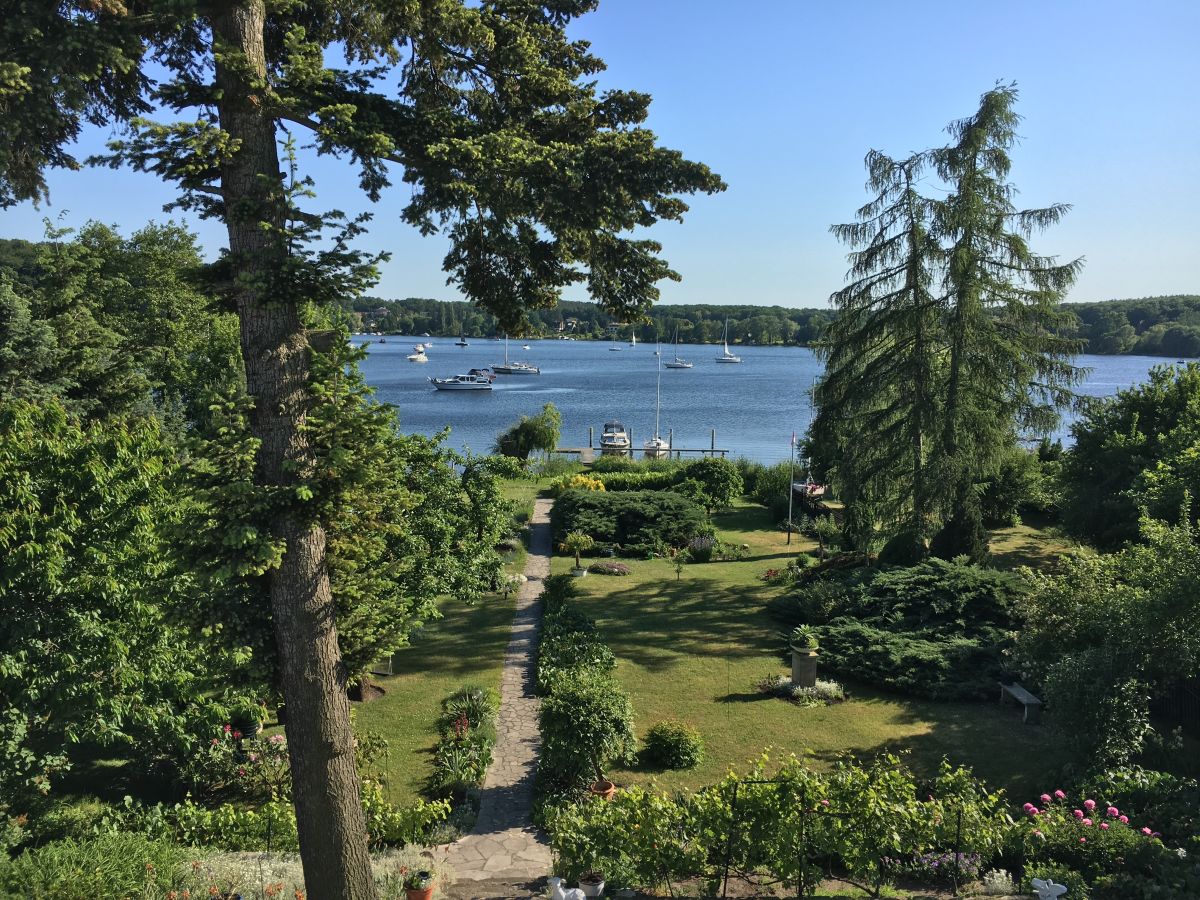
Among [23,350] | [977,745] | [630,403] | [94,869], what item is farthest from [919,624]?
[630,403]

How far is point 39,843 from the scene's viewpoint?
358 inches

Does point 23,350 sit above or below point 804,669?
above

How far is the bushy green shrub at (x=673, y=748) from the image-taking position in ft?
38.7

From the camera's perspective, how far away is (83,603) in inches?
362

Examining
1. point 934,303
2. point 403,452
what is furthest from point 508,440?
point 403,452

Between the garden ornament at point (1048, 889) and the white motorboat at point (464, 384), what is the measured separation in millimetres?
88242

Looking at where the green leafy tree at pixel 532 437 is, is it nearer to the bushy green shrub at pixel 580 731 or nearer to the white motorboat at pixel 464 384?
the bushy green shrub at pixel 580 731

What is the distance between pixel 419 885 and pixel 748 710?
7.50 m

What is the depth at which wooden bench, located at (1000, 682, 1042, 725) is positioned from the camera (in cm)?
1329

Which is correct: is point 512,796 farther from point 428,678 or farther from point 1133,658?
point 1133,658

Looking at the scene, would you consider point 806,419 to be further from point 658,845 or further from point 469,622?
point 658,845

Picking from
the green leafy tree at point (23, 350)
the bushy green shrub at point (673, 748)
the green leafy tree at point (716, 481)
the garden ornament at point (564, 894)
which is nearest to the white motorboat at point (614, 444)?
the green leafy tree at point (716, 481)

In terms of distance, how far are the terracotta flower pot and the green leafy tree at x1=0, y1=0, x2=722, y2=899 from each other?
4461mm

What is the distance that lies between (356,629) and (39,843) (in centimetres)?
575
